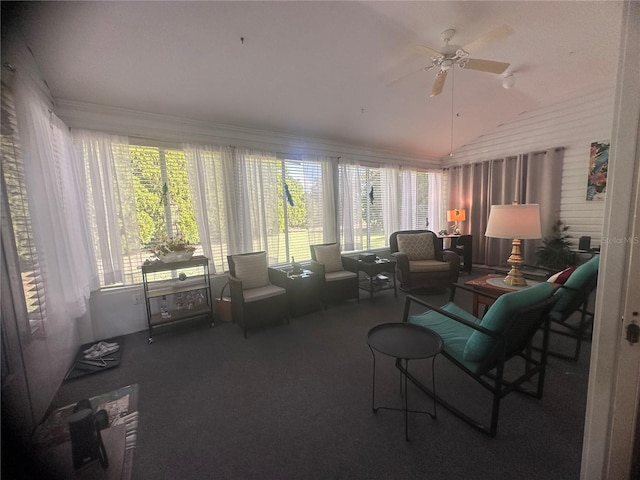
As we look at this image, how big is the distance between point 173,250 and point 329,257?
6.92ft

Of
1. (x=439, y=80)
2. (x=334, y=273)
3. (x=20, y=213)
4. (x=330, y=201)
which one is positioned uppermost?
(x=439, y=80)

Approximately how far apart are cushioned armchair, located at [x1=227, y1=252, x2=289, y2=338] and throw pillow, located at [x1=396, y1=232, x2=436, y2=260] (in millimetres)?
2354

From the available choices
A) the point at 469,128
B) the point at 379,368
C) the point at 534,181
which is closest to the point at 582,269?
the point at 379,368

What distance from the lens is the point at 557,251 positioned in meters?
4.13

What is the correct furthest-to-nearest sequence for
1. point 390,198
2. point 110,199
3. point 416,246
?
1. point 390,198
2. point 416,246
3. point 110,199

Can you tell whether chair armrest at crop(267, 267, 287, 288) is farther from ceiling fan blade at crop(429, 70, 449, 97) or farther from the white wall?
the white wall

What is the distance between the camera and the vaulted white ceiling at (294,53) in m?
1.93

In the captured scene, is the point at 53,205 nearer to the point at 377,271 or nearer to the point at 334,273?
the point at 334,273

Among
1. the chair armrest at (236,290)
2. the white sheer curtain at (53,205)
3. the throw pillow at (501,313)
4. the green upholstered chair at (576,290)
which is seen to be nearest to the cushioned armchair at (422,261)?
the green upholstered chair at (576,290)

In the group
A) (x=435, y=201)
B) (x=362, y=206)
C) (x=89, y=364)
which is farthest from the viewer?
(x=435, y=201)

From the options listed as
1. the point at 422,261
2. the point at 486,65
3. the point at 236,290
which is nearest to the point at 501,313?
the point at 486,65

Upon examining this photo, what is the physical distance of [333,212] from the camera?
4383 mm

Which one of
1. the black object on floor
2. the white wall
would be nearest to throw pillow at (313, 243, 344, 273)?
the black object on floor

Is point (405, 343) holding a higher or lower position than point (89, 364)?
higher
